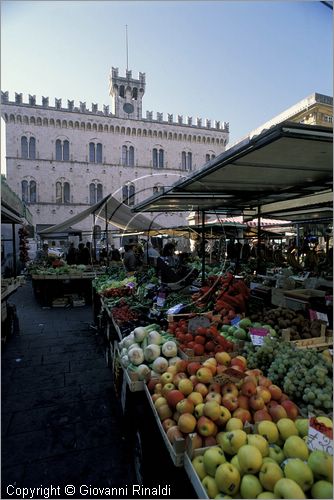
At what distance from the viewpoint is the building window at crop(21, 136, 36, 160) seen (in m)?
31.3

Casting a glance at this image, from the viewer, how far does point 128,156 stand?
35375 millimetres

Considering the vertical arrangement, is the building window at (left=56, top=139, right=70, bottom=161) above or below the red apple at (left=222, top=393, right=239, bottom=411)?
above

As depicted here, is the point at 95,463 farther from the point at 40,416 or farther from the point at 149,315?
the point at 149,315

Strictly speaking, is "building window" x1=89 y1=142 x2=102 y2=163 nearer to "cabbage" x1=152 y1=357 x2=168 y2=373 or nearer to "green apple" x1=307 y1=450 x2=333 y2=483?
"cabbage" x1=152 y1=357 x2=168 y2=373

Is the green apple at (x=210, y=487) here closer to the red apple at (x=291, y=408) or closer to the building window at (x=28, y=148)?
the red apple at (x=291, y=408)

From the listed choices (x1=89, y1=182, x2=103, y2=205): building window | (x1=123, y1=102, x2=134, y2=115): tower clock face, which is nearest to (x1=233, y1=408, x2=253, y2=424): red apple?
(x1=89, y1=182, x2=103, y2=205): building window

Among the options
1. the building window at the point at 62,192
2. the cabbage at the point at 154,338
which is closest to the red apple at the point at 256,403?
the cabbage at the point at 154,338

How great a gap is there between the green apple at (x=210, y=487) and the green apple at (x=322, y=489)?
16.0 inches

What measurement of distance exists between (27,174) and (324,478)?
112 ft

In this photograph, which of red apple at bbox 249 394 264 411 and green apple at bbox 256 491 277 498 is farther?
red apple at bbox 249 394 264 411

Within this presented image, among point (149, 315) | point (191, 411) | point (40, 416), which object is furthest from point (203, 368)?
point (40, 416)

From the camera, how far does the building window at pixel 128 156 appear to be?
35156 mm

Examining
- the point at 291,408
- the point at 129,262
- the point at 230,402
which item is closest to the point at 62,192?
the point at 129,262

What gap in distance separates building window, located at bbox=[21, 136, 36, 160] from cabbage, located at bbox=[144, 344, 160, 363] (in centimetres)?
3341
